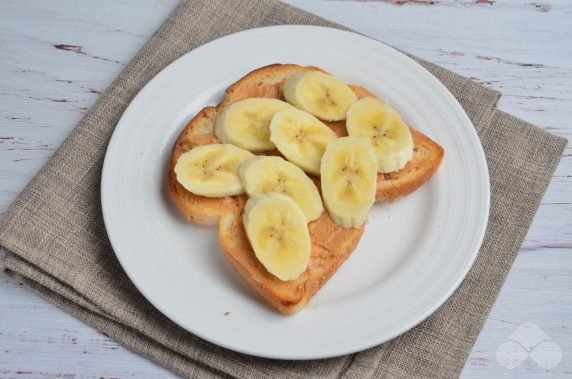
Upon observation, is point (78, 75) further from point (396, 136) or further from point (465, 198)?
point (465, 198)

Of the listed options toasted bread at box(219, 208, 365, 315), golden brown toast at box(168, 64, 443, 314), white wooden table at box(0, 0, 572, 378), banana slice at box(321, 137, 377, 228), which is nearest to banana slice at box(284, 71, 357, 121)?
golden brown toast at box(168, 64, 443, 314)

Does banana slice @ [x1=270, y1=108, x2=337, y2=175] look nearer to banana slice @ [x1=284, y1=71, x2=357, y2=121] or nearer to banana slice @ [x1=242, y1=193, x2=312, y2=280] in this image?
banana slice @ [x1=284, y1=71, x2=357, y2=121]

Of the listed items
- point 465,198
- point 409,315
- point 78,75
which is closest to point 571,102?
point 465,198

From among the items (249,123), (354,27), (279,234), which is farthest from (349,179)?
(354,27)

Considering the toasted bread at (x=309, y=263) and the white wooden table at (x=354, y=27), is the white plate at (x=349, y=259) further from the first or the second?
the white wooden table at (x=354, y=27)

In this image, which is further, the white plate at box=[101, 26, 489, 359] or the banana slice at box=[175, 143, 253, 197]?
the banana slice at box=[175, 143, 253, 197]

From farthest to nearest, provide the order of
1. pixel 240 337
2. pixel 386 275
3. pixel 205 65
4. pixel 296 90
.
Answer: pixel 205 65 → pixel 296 90 → pixel 386 275 → pixel 240 337

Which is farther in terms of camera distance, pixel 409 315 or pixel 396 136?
pixel 396 136
